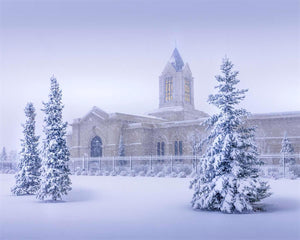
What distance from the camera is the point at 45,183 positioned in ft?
42.2

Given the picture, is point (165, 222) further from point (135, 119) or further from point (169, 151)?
point (135, 119)

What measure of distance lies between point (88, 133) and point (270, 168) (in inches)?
995

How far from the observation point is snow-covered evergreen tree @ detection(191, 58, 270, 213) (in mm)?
9688

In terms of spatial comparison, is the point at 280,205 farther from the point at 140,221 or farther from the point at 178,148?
the point at 178,148

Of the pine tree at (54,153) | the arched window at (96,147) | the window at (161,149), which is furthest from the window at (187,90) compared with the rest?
the pine tree at (54,153)

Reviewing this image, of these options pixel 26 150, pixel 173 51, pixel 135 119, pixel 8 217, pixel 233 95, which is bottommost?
pixel 8 217

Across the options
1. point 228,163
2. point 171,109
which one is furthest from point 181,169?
point 171,109

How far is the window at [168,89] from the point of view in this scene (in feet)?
166

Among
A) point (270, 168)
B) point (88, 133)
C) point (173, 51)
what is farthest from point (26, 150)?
point (173, 51)

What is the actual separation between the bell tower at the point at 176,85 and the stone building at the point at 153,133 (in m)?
1.58

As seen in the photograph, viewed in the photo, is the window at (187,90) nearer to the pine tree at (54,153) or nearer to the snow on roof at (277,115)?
the snow on roof at (277,115)

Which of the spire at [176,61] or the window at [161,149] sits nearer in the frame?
the window at [161,149]

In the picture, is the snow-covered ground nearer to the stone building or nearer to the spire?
the stone building

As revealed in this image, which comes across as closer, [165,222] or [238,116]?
[165,222]
